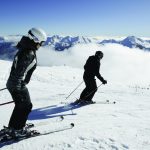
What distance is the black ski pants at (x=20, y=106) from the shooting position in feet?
20.8

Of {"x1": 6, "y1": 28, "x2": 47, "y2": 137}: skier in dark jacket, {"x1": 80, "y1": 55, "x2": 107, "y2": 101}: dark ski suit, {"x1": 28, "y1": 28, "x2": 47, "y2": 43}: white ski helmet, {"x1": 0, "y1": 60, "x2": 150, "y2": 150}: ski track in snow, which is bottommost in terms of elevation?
{"x1": 0, "y1": 60, "x2": 150, "y2": 150}: ski track in snow

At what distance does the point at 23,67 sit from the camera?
5.96 m

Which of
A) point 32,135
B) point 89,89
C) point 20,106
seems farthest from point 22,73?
point 89,89

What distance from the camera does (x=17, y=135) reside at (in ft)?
21.5

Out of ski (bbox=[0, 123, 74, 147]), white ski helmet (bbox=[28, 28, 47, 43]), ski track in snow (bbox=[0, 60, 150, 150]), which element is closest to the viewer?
white ski helmet (bbox=[28, 28, 47, 43])

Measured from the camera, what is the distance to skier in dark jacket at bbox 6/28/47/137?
599cm

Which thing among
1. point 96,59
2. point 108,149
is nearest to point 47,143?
point 108,149

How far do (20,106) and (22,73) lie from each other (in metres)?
0.85

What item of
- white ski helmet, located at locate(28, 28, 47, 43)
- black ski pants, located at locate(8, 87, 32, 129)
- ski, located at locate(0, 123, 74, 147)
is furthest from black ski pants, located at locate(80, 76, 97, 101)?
white ski helmet, located at locate(28, 28, 47, 43)

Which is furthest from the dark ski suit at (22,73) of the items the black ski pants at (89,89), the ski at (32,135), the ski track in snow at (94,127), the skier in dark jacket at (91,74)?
the black ski pants at (89,89)

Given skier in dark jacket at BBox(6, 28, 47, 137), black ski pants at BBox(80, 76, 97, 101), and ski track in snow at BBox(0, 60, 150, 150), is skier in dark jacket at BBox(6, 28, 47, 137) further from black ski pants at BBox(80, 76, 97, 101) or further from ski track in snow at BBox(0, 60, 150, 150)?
black ski pants at BBox(80, 76, 97, 101)

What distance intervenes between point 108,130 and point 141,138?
96cm

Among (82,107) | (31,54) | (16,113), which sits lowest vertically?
(82,107)

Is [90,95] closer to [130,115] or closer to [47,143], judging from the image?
[130,115]
